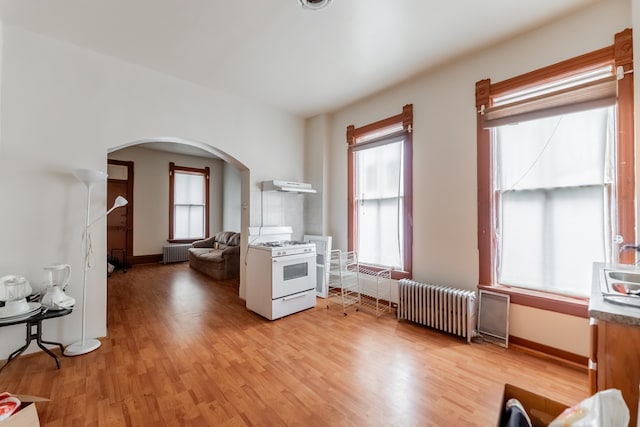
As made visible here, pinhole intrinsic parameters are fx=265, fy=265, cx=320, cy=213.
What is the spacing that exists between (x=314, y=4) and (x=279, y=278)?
2.99m

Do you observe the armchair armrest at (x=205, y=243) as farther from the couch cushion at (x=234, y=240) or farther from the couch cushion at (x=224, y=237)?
the couch cushion at (x=234, y=240)

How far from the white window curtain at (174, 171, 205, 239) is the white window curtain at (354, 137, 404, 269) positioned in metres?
5.62

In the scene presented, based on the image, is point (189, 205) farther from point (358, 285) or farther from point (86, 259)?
point (358, 285)

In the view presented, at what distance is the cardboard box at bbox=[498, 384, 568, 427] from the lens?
0.98 meters

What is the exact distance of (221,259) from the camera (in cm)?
579

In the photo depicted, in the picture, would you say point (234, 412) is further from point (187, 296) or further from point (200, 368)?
point (187, 296)

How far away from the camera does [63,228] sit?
109 inches

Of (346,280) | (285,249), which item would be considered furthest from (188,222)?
(346,280)

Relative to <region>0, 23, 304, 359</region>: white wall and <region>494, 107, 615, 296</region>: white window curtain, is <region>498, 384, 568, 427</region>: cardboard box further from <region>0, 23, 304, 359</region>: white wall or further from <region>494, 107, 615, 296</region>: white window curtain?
<region>0, 23, 304, 359</region>: white wall

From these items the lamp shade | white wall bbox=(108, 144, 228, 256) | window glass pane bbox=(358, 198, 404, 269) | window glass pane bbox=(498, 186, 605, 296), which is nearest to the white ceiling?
the lamp shade

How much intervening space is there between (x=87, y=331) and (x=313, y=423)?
8.95 ft

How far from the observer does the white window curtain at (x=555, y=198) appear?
7.77ft

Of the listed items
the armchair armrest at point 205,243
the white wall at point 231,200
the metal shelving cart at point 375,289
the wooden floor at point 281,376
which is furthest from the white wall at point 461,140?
the armchair armrest at point 205,243

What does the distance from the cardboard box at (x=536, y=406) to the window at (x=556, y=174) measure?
6.61 feet
